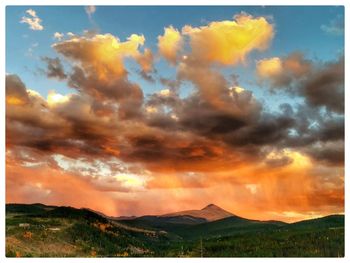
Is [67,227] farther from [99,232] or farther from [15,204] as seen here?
[15,204]

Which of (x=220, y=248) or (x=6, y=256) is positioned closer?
(x=6, y=256)

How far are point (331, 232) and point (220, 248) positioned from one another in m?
9.40

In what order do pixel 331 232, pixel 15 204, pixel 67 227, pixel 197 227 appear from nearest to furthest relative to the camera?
pixel 331 232, pixel 67 227, pixel 15 204, pixel 197 227

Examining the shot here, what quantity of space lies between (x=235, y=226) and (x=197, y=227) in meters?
10.5

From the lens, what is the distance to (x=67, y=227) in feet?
152

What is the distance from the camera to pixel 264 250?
3634 centimetres

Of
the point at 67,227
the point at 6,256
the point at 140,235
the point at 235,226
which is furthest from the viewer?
the point at 235,226

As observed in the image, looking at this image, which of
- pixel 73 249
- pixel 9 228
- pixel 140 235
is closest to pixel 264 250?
pixel 73 249

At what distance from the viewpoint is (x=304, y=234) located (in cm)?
4006

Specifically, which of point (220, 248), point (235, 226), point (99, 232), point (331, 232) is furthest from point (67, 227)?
point (235, 226)

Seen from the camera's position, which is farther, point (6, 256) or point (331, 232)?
point (331, 232)
